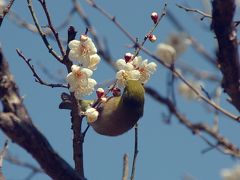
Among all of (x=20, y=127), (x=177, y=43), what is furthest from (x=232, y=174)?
(x=20, y=127)

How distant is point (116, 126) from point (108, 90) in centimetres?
14

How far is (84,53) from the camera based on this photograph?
6.00 feet

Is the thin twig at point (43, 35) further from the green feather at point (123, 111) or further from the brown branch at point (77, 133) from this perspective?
the green feather at point (123, 111)

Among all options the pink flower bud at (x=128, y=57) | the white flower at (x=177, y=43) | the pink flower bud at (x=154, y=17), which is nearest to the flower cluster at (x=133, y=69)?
the pink flower bud at (x=128, y=57)

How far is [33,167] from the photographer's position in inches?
101

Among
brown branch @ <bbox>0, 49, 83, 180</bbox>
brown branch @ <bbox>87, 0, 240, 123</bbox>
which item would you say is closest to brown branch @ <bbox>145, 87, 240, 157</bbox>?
brown branch @ <bbox>87, 0, 240, 123</bbox>

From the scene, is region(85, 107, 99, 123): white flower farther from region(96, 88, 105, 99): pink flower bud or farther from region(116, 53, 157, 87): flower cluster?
region(116, 53, 157, 87): flower cluster

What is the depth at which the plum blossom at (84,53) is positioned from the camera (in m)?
1.78

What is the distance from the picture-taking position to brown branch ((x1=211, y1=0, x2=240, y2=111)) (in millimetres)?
1913

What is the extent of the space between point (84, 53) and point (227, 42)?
1.84 ft

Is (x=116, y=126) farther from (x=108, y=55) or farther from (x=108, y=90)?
(x=108, y=55)

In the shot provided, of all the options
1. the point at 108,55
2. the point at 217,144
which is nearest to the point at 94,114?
the point at 217,144

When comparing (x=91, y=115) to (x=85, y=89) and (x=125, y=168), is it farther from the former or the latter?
(x=125, y=168)

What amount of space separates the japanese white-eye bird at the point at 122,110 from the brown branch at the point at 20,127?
2.03ft
